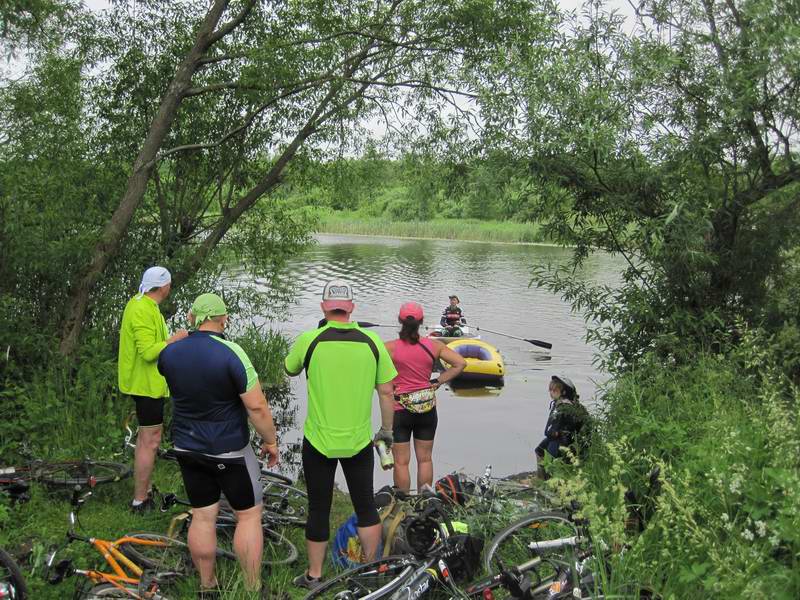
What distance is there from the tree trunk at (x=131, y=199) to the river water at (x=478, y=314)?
3976mm

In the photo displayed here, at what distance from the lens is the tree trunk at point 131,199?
7492 mm

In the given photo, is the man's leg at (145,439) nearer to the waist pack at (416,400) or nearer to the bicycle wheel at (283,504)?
the bicycle wheel at (283,504)

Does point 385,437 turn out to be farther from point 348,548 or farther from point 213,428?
point 213,428

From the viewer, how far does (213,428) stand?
3693 millimetres

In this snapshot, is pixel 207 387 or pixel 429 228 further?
pixel 429 228

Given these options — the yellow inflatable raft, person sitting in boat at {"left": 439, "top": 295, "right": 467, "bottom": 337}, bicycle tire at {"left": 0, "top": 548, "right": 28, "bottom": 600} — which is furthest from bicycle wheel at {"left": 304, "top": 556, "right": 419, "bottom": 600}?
person sitting in boat at {"left": 439, "top": 295, "right": 467, "bottom": 337}

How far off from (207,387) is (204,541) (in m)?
0.87

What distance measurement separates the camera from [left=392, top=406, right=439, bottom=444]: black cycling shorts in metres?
5.66

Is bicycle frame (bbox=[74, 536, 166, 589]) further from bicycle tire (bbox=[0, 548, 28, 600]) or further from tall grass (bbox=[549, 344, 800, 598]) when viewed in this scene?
tall grass (bbox=[549, 344, 800, 598])

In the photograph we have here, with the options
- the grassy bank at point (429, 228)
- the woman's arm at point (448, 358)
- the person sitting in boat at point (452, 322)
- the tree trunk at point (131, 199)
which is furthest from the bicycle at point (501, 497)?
the grassy bank at point (429, 228)

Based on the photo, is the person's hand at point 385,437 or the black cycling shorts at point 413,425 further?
the black cycling shorts at point 413,425

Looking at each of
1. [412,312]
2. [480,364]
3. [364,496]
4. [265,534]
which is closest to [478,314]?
[480,364]

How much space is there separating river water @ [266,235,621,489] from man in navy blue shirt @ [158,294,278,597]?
4.41m

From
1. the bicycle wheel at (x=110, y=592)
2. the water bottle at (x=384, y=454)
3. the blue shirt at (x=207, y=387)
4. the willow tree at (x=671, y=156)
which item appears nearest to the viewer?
the bicycle wheel at (x=110, y=592)
